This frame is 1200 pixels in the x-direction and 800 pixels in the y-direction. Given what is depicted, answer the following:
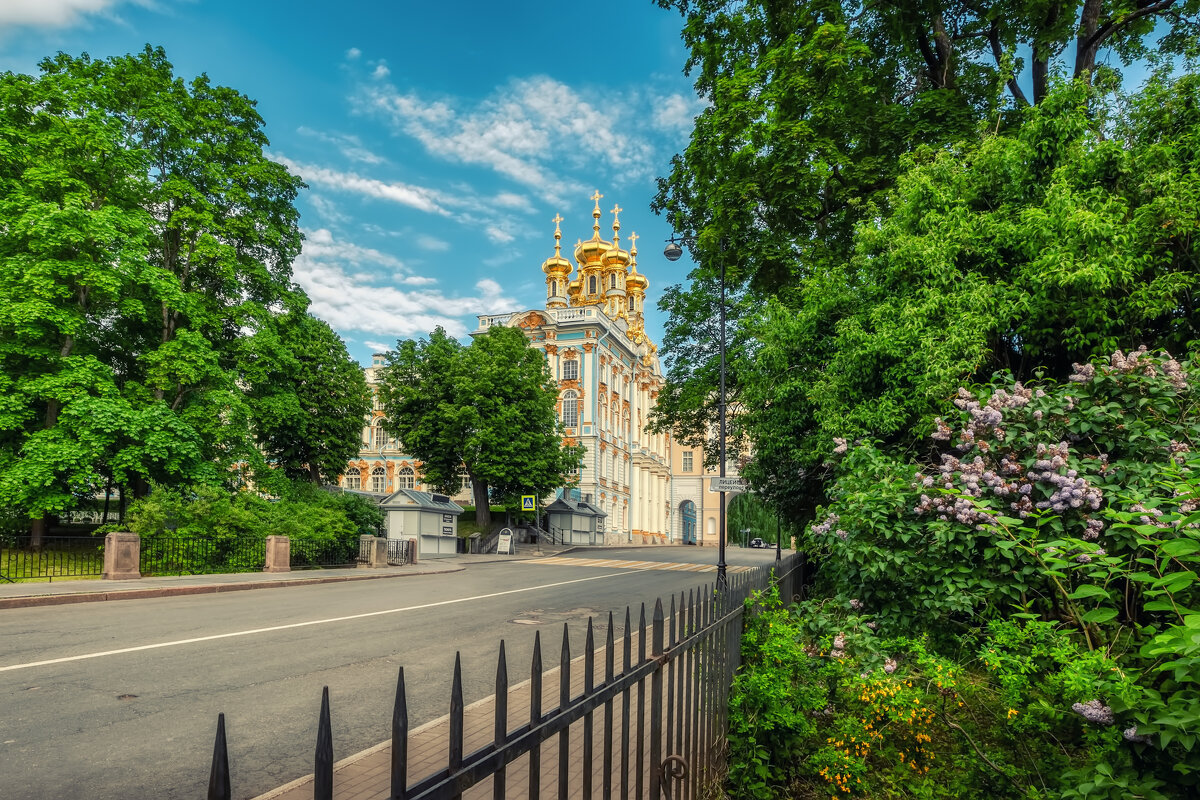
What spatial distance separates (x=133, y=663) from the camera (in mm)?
7406

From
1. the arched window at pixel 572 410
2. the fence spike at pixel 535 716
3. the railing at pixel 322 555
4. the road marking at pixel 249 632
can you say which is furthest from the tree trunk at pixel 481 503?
the fence spike at pixel 535 716

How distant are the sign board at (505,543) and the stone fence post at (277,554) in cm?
1717

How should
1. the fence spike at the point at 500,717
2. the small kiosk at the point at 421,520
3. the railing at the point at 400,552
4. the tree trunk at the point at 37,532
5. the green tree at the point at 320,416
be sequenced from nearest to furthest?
the fence spike at the point at 500,717 → the tree trunk at the point at 37,532 → the railing at the point at 400,552 → the small kiosk at the point at 421,520 → the green tree at the point at 320,416

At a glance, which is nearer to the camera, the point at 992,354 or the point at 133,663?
the point at 133,663

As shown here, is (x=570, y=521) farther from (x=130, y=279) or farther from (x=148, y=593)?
(x=148, y=593)

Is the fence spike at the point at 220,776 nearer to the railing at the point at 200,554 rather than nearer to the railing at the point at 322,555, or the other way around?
the railing at the point at 200,554

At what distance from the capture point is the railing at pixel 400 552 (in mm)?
25875

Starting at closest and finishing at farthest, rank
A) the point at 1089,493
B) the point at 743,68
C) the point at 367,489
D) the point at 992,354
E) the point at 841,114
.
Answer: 1. the point at 1089,493
2. the point at 992,354
3. the point at 841,114
4. the point at 743,68
5. the point at 367,489

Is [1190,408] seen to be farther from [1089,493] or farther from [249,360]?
[249,360]

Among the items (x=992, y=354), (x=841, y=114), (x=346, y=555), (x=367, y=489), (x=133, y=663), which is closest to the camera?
(x=133, y=663)

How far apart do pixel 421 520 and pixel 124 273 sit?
1564cm

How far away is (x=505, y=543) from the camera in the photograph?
36531 millimetres

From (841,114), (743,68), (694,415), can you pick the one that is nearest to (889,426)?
(841,114)

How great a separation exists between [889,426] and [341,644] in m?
7.70
